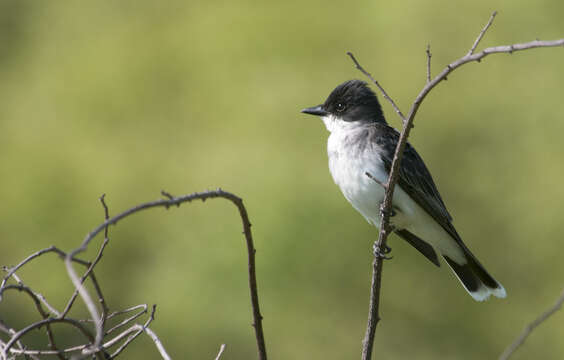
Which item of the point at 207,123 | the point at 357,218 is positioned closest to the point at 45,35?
the point at 207,123

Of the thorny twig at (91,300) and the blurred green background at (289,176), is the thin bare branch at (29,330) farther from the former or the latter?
the blurred green background at (289,176)

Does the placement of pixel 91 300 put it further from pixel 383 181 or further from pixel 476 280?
pixel 476 280

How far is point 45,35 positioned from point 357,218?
15.7 feet

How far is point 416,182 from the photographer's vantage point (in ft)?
12.6

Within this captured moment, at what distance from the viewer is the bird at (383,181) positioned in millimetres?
3639

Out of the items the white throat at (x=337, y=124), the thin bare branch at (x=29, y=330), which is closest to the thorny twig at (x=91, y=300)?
the thin bare branch at (x=29, y=330)

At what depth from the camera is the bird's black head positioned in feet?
13.6

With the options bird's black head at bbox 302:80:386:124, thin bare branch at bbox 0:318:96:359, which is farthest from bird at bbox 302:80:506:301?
thin bare branch at bbox 0:318:96:359

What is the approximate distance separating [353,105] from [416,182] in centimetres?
60

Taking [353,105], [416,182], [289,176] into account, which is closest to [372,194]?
[416,182]

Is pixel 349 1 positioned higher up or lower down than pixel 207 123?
higher up

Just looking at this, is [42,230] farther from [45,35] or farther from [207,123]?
[45,35]

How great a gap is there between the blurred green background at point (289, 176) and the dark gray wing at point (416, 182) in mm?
1967

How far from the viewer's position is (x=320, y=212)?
19.2 feet
